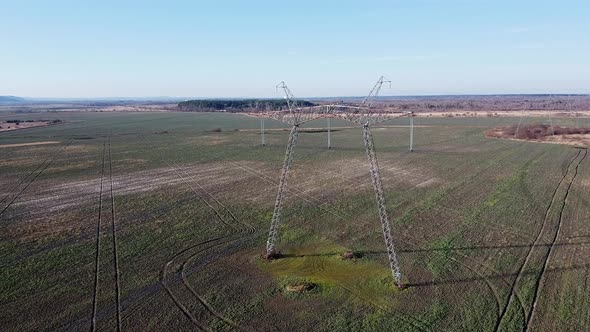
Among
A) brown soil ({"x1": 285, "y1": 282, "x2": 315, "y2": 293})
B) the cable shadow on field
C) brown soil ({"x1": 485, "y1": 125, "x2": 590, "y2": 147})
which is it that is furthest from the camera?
brown soil ({"x1": 485, "y1": 125, "x2": 590, "y2": 147})

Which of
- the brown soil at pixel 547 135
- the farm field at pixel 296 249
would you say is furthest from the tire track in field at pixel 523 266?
the brown soil at pixel 547 135

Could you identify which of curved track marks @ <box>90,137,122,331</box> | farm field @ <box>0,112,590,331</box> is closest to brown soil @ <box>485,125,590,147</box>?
farm field @ <box>0,112,590,331</box>

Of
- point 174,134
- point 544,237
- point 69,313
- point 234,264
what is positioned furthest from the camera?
point 174,134

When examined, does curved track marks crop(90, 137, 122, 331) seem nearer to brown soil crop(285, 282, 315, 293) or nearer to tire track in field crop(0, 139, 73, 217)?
tire track in field crop(0, 139, 73, 217)

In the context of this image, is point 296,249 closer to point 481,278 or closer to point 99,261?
point 481,278

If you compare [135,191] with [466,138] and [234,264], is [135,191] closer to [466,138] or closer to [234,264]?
[234,264]

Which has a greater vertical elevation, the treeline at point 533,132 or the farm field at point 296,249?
the treeline at point 533,132

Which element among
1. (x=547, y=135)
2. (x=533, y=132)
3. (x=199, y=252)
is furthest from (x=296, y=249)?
(x=547, y=135)

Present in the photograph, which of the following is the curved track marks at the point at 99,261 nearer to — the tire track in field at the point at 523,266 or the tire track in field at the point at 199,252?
the tire track in field at the point at 199,252

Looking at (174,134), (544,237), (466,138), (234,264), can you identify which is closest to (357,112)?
(234,264)
